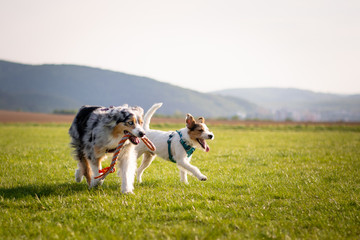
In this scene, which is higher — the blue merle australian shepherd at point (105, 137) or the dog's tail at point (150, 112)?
the dog's tail at point (150, 112)

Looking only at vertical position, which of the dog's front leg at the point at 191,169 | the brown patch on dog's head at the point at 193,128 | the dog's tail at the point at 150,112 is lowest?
the dog's front leg at the point at 191,169

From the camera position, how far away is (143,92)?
162875 millimetres

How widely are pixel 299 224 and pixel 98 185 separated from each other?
4113 millimetres

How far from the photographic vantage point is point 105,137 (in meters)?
5.73

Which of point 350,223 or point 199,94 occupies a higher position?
point 199,94

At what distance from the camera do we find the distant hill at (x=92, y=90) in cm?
15762

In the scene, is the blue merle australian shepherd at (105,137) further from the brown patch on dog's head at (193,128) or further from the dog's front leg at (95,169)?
the brown patch on dog's head at (193,128)

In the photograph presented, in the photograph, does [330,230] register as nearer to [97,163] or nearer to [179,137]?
[179,137]

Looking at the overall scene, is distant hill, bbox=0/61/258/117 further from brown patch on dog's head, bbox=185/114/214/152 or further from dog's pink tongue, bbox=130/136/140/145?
dog's pink tongue, bbox=130/136/140/145

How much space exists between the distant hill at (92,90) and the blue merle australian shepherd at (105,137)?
145236mm

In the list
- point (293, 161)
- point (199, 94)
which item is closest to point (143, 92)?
point (199, 94)

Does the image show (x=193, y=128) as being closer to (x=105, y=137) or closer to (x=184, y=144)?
(x=184, y=144)

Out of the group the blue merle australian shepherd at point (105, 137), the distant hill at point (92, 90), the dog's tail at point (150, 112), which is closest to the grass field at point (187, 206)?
the blue merle australian shepherd at point (105, 137)

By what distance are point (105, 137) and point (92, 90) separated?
618 feet
